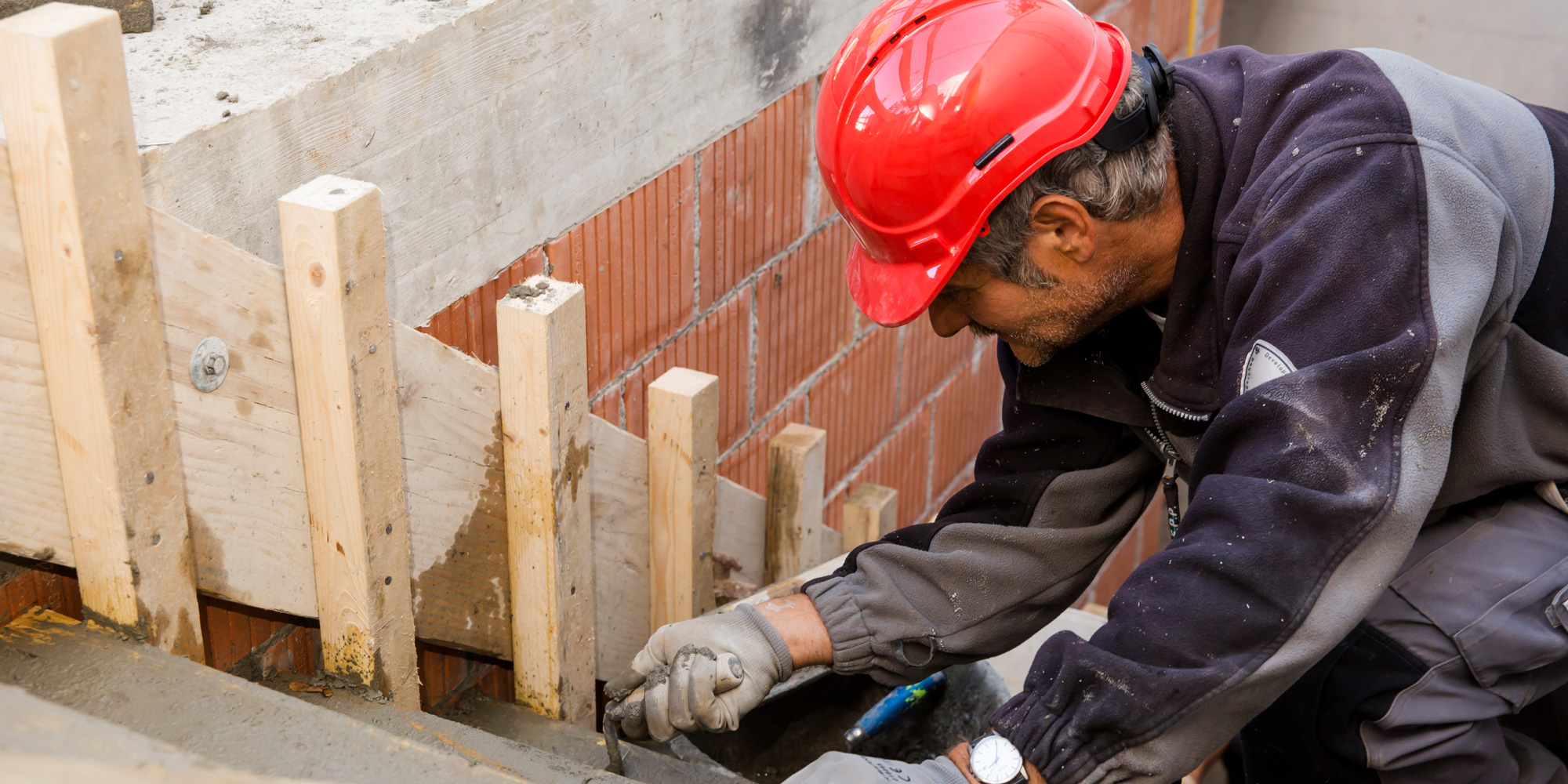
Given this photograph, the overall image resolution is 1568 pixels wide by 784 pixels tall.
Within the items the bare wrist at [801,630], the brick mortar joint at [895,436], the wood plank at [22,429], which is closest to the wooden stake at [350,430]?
the wood plank at [22,429]

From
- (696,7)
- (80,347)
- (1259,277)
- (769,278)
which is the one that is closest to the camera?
(80,347)

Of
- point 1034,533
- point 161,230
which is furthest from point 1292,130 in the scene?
point 161,230

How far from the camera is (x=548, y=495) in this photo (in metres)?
1.91

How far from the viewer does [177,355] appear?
56.9 inches

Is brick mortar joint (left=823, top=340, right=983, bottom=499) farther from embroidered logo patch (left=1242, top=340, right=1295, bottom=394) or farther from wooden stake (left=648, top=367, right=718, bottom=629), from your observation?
embroidered logo patch (left=1242, top=340, right=1295, bottom=394)

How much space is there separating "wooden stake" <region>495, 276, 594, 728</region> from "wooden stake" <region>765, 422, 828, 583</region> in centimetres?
75

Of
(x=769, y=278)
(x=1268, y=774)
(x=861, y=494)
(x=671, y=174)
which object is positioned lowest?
(x=861, y=494)

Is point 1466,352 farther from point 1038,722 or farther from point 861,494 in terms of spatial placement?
point 861,494

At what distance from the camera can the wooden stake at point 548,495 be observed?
182 cm

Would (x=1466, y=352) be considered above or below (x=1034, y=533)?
above

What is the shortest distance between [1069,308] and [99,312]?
130 cm

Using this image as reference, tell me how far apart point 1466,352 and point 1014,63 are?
2.23 feet

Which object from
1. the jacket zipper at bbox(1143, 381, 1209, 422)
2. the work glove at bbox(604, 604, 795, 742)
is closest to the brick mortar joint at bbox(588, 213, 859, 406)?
the work glove at bbox(604, 604, 795, 742)

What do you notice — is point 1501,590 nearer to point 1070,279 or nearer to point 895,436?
point 1070,279
